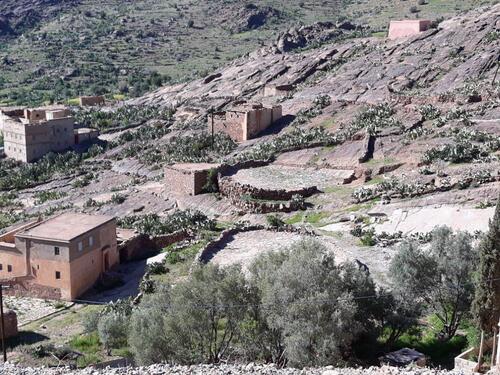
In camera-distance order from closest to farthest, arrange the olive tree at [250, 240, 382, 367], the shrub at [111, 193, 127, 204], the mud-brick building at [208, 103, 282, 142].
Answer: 1. the olive tree at [250, 240, 382, 367]
2. the shrub at [111, 193, 127, 204]
3. the mud-brick building at [208, 103, 282, 142]

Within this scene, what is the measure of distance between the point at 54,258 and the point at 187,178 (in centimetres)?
1080

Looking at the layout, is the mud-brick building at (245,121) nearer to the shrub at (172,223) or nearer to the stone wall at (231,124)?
the stone wall at (231,124)

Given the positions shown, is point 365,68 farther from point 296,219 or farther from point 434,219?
point 434,219

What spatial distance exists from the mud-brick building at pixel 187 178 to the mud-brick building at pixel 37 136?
18927 mm

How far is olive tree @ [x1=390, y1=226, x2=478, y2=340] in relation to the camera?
18.7 metres

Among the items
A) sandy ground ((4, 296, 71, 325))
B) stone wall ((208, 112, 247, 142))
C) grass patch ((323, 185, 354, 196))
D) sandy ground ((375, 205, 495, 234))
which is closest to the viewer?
sandy ground ((4, 296, 71, 325))

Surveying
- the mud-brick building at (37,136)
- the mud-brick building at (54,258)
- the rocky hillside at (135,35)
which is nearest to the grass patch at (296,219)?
the mud-brick building at (54,258)

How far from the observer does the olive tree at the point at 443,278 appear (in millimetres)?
18672

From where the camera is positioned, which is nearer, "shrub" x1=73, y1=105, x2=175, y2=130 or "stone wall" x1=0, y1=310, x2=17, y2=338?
"stone wall" x1=0, y1=310, x2=17, y2=338

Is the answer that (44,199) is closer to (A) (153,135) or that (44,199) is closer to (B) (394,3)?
(A) (153,135)

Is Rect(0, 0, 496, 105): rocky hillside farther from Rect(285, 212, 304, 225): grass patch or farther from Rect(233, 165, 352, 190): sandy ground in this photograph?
Rect(285, 212, 304, 225): grass patch

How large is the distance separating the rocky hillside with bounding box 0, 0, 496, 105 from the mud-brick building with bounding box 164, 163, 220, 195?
35.8 m

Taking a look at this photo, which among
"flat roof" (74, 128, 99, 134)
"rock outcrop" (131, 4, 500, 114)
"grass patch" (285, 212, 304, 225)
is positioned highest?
"rock outcrop" (131, 4, 500, 114)

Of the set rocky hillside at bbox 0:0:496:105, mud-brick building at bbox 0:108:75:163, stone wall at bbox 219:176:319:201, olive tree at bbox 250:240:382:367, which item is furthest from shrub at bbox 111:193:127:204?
rocky hillside at bbox 0:0:496:105
